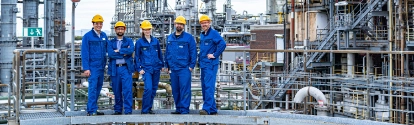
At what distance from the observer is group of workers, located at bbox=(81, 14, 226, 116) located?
6988 mm

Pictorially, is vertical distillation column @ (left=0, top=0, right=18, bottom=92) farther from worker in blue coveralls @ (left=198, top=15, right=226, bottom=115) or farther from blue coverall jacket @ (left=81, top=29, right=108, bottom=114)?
worker in blue coveralls @ (left=198, top=15, right=226, bottom=115)

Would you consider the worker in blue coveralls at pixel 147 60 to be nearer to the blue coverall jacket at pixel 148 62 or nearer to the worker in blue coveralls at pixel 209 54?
the blue coverall jacket at pixel 148 62

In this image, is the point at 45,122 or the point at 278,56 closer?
the point at 45,122

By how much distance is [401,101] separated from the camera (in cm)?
1800

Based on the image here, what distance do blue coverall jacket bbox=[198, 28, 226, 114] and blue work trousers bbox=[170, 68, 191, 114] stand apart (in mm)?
215

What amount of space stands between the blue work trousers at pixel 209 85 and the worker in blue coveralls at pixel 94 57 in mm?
1329

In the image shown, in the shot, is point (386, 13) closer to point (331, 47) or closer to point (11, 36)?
point (331, 47)

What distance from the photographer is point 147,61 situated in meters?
7.06

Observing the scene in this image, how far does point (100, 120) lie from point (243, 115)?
195cm

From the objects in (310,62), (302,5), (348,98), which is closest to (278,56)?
(302,5)

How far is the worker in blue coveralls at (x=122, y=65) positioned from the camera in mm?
7031

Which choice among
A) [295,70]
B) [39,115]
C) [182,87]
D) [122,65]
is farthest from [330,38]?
[39,115]

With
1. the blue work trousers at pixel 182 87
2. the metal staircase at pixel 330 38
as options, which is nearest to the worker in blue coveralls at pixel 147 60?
the blue work trousers at pixel 182 87

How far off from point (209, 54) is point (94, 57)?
1.47 metres
